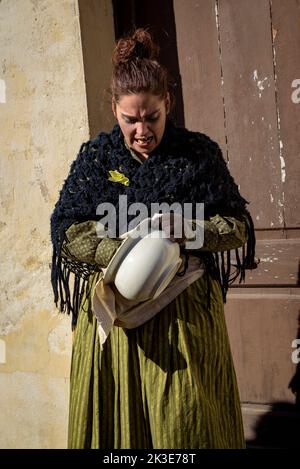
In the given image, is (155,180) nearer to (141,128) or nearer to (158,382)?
(141,128)

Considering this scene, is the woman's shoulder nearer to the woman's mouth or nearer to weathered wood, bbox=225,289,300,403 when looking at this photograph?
the woman's mouth

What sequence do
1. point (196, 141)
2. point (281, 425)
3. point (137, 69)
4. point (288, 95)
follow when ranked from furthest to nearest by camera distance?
1. point (281, 425)
2. point (288, 95)
3. point (196, 141)
4. point (137, 69)

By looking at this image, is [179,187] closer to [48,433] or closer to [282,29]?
[282,29]

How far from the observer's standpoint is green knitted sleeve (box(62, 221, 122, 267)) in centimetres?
176

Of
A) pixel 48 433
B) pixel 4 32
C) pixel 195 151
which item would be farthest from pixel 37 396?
pixel 4 32

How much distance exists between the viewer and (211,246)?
1.79 m

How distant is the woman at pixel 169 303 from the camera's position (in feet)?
5.84

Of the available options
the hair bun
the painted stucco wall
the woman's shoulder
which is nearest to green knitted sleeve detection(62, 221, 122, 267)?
the woman's shoulder

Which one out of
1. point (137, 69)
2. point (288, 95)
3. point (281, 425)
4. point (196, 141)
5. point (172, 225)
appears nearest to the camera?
point (172, 225)

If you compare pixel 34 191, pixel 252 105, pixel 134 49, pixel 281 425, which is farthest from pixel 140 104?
pixel 281 425

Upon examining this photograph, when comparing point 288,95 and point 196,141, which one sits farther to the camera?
point 288,95

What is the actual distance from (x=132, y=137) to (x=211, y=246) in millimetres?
402

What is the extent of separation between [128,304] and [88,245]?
21 centimetres

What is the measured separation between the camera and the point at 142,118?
1.77 metres
